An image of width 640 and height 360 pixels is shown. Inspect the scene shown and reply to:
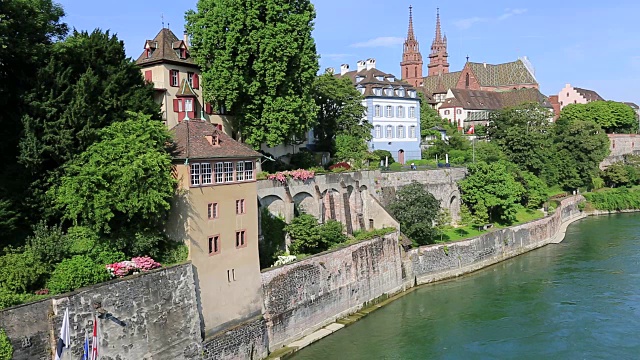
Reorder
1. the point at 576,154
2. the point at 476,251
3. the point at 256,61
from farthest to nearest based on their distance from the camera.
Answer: the point at 576,154 < the point at 476,251 < the point at 256,61

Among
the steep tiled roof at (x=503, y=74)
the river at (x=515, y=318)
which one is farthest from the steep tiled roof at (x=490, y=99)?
the river at (x=515, y=318)

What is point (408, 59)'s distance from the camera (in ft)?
369

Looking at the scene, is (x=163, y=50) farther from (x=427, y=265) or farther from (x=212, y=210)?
(x=427, y=265)

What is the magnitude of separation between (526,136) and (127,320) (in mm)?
51801

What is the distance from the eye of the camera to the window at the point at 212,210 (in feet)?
76.8

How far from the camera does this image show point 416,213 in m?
39.4

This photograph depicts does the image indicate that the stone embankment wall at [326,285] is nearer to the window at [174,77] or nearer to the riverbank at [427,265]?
the riverbank at [427,265]

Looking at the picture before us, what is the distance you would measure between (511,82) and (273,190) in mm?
88346

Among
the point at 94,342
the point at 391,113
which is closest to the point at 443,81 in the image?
the point at 391,113

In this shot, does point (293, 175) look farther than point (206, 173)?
Yes

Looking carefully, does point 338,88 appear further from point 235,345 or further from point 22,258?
point 22,258

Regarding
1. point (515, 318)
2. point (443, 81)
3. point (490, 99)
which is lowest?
point (515, 318)

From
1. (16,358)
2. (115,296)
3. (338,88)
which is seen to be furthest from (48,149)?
(338,88)

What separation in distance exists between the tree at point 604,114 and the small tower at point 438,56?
122ft
